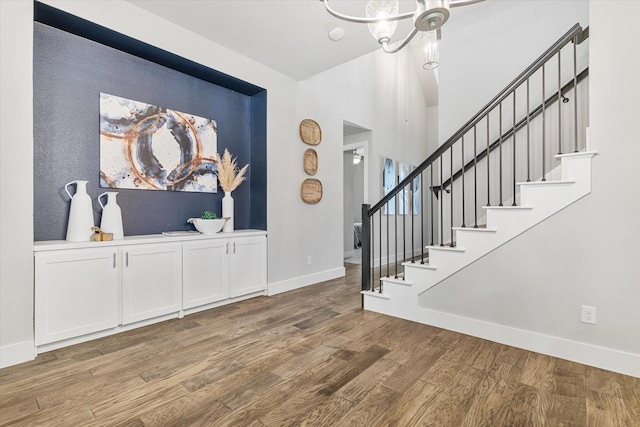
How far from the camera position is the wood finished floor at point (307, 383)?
1.62 metres

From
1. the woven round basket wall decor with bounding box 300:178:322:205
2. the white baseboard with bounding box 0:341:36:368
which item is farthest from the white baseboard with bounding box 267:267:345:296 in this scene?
the white baseboard with bounding box 0:341:36:368

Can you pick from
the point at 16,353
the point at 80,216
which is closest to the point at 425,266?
the point at 80,216

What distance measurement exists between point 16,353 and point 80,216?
1.05 metres

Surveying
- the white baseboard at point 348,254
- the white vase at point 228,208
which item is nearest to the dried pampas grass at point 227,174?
the white vase at point 228,208

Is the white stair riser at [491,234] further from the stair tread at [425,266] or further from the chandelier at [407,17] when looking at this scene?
the chandelier at [407,17]

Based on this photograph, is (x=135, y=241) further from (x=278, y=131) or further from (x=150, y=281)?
(x=278, y=131)

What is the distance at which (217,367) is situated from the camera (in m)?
2.14

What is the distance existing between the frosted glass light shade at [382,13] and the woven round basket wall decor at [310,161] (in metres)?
2.60

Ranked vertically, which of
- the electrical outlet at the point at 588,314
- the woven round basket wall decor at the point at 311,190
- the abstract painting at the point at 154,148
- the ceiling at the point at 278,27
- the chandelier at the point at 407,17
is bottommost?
the electrical outlet at the point at 588,314

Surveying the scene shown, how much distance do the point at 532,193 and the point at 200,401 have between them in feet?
8.84

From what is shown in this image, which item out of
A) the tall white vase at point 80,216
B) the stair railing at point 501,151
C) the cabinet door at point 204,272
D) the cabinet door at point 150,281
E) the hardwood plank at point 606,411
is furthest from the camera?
the cabinet door at point 204,272

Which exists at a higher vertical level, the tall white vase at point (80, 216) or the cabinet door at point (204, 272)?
the tall white vase at point (80, 216)

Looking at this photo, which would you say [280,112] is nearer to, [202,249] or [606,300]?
[202,249]

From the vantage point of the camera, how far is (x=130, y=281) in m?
2.72
